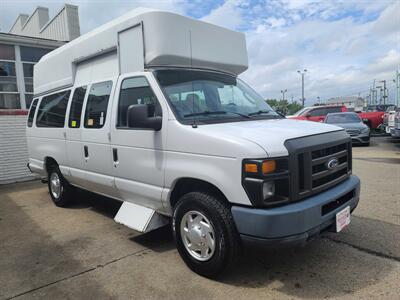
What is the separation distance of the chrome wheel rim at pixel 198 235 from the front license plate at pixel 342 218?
3.98ft

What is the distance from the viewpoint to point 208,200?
336 cm

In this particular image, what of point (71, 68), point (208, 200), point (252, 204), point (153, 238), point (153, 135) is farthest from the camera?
point (71, 68)

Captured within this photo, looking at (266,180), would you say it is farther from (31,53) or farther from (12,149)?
(31,53)

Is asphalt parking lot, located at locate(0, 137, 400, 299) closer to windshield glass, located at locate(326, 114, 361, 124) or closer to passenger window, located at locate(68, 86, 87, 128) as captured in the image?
passenger window, located at locate(68, 86, 87, 128)

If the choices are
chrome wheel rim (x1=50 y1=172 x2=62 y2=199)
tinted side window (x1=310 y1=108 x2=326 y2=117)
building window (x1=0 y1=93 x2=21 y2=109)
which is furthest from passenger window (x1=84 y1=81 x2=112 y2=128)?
tinted side window (x1=310 y1=108 x2=326 y2=117)

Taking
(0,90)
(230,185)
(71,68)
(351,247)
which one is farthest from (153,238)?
(0,90)

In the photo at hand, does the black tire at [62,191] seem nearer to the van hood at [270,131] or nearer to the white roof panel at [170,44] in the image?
the white roof panel at [170,44]

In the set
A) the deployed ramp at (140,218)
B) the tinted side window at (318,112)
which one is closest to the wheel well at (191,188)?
the deployed ramp at (140,218)

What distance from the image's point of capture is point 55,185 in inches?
257

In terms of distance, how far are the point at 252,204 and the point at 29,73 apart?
13419mm

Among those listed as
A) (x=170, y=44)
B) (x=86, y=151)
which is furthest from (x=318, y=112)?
(x=170, y=44)

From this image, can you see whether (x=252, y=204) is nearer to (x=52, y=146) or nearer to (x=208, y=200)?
(x=208, y=200)

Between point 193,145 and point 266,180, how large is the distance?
852 millimetres

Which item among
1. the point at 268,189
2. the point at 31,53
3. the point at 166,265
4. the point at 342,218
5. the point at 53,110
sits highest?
the point at 31,53
